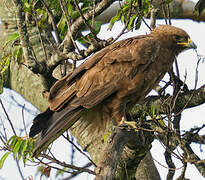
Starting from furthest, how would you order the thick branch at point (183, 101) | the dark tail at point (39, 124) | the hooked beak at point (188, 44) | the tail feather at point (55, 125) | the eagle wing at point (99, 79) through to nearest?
the hooked beak at point (188, 44), the thick branch at point (183, 101), the eagle wing at point (99, 79), the dark tail at point (39, 124), the tail feather at point (55, 125)

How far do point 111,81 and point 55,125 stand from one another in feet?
2.49

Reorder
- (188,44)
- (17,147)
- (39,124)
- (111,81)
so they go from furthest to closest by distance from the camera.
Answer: (188,44), (111,81), (39,124), (17,147)

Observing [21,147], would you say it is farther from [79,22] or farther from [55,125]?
[79,22]

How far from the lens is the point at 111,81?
13.8 feet

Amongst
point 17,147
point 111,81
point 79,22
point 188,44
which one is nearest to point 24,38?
point 79,22

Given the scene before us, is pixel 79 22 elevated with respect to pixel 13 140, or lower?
elevated

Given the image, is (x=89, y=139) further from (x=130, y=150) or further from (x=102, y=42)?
(x=102, y=42)

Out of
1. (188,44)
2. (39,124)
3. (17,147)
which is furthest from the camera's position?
Answer: (188,44)

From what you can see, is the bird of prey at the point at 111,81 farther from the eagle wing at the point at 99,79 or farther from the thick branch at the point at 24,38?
the thick branch at the point at 24,38

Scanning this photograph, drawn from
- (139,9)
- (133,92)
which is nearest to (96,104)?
(133,92)

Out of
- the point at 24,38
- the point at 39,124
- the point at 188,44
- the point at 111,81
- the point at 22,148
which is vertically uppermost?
the point at 24,38

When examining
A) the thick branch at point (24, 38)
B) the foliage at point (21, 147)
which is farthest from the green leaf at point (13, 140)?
the thick branch at point (24, 38)

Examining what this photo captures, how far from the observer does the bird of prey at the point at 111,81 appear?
13.4ft

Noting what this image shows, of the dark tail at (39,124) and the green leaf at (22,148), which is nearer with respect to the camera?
the green leaf at (22,148)
